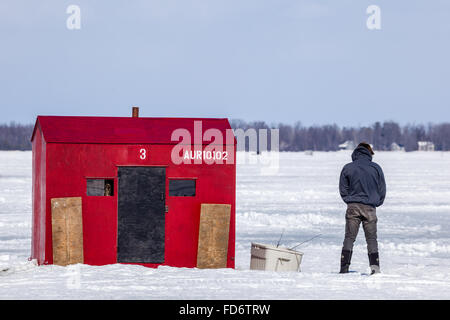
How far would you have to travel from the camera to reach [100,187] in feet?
36.1

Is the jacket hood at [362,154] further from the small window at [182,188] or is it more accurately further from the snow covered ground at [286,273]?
the small window at [182,188]

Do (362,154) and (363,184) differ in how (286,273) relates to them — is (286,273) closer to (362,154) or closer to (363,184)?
(363,184)

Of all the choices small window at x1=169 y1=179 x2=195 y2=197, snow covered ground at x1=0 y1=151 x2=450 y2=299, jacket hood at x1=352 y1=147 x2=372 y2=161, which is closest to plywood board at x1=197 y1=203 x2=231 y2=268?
small window at x1=169 y1=179 x2=195 y2=197

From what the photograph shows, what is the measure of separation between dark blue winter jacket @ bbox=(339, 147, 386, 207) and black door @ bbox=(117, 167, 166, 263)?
103 inches

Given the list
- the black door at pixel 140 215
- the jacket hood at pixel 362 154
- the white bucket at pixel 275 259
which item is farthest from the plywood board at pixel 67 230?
the jacket hood at pixel 362 154

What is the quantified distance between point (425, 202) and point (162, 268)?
18170 mm

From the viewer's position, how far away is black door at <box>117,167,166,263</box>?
35.9 ft

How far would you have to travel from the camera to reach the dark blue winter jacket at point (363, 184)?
394 inches

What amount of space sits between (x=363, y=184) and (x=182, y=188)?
2.62 metres

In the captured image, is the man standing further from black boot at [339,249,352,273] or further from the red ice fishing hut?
the red ice fishing hut

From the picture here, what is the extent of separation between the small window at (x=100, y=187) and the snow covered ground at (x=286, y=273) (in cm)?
110

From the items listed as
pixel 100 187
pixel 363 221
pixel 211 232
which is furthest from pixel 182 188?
pixel 363 221

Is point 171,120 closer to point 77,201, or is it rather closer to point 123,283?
point 77,201
